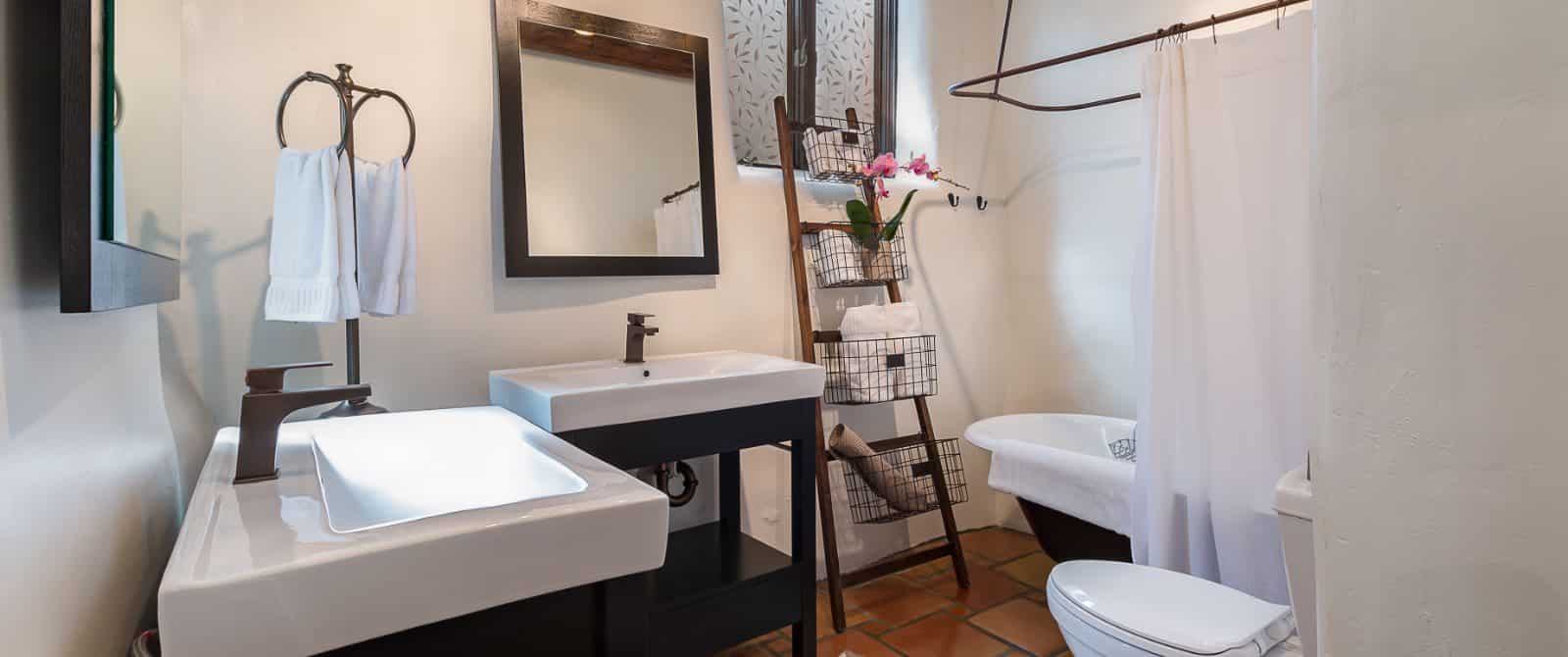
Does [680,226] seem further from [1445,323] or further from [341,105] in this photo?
[1445,323]

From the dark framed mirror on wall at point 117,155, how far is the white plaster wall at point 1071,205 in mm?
2855

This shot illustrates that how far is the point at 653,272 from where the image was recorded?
2359mm

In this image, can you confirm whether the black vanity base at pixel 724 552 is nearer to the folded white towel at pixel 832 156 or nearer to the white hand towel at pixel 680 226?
the white hand towel at pixel 680 226

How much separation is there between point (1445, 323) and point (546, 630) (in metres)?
0.95

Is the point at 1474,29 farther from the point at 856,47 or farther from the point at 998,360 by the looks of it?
the point at 998,360

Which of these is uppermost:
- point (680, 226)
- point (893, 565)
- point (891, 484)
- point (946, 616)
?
point (680, 226)

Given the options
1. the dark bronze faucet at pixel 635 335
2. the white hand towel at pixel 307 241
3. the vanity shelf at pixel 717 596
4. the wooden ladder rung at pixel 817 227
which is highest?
the wooden ladder rung at pixel 817 227

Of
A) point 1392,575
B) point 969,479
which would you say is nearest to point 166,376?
point 1392,575

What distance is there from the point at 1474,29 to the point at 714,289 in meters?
2.19

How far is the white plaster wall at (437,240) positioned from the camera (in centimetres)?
170

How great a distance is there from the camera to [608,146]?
228cm

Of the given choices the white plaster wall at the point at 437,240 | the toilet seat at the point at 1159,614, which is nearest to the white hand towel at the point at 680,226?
the white plaster wall at the point at 437,240

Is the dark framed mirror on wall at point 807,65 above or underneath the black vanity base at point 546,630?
above

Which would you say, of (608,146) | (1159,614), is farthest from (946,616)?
(608,146)
